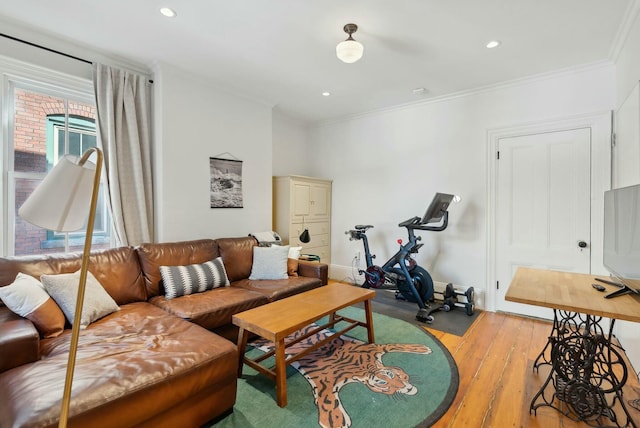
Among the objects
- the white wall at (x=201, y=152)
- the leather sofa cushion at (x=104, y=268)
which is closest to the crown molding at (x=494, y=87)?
the white wall at (x=201, y=152)

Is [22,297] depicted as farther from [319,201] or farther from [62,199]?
[319,201]

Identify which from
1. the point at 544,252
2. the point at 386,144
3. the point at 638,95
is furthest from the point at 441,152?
the point at 638,95

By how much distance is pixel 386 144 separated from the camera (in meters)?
4.67

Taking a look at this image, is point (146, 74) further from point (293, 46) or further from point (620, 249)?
point (620, 249)

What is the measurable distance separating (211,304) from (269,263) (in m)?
1.00

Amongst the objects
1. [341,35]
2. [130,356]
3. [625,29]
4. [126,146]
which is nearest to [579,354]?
[625,29]

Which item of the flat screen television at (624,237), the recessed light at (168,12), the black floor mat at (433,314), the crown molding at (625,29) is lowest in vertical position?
the black floor mat at (433,314)

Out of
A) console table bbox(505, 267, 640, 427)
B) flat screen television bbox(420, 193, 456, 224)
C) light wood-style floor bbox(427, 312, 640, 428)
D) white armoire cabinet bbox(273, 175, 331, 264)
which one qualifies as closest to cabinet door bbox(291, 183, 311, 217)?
white armoire cabinet bbox(273, 175, 331, 264)

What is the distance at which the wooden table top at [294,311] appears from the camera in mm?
2021

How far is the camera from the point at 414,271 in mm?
3822

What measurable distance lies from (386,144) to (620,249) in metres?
3.15

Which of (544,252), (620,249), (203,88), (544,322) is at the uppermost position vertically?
(203,88)

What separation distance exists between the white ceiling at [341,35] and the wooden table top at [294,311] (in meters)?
2.29

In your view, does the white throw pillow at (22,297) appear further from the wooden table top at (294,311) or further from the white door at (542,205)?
the white door at (542,205)
